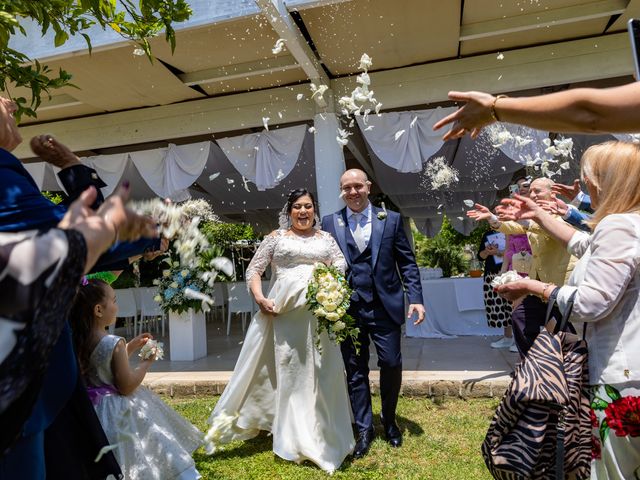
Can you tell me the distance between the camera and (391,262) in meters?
4.19

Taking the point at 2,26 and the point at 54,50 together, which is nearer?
the point at 2,26

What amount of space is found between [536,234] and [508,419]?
8.18 ft

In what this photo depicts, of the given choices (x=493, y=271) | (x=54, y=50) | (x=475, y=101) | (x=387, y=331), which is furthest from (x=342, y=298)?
(x=54, y=50)

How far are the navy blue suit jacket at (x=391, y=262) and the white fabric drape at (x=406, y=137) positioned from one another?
3.39 meters

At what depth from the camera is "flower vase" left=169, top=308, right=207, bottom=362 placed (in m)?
7.72

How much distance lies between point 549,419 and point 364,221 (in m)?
2.56

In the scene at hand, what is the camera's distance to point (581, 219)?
328cm

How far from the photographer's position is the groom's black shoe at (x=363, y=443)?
3816 mm

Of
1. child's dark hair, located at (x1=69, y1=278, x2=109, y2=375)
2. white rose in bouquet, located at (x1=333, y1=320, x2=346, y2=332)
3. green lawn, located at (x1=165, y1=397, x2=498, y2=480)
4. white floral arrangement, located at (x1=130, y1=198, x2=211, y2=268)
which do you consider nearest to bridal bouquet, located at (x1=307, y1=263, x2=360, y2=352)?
white rose in bouquet, located at (x1=333, y1=320, x2=346, y2=332)

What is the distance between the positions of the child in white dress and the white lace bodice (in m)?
1.29

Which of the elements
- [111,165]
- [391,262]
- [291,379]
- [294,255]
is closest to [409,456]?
[291,379]

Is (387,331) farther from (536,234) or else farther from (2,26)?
(2,26)

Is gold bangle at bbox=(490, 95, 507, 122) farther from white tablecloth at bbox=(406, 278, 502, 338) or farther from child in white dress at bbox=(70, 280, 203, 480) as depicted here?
white tablecloth at bbox=(406, 278, 502, 338)

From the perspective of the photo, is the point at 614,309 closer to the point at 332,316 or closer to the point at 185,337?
the point at 332,316
